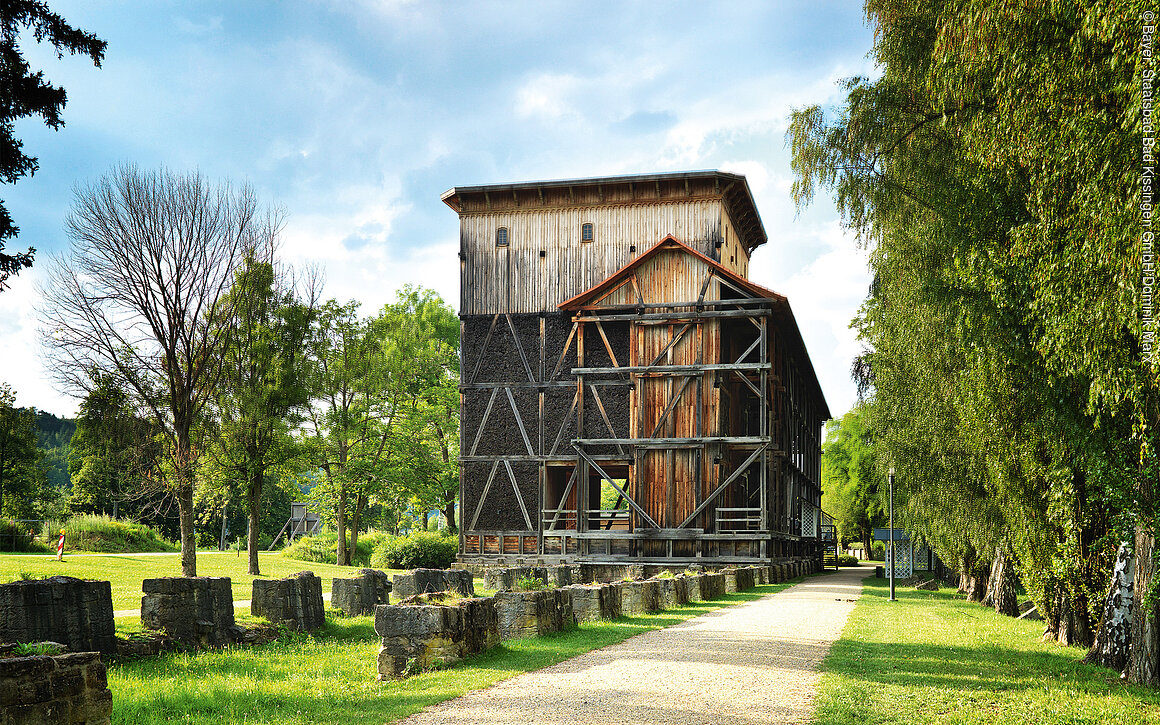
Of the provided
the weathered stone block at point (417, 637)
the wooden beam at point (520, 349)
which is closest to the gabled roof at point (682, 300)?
the wooden beam at point (520, 349)

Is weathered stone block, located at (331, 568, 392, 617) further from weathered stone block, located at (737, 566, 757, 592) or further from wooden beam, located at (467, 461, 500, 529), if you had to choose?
wooden beam, located at (467, 461, 500, 529)

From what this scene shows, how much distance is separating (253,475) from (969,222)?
26.3 metres

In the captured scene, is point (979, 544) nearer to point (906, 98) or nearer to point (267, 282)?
point (906, 98)

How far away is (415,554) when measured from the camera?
37.1 meters

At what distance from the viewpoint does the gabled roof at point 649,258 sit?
33031mm

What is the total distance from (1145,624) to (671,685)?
586 centimetres

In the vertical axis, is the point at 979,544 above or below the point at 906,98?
below

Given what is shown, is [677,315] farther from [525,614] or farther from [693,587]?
[525,614]

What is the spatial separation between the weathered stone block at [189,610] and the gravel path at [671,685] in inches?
238

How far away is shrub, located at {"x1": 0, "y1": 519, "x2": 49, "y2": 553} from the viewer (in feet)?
113

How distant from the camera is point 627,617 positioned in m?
17.6

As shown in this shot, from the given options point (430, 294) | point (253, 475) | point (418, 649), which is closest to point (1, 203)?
point (418, 649)

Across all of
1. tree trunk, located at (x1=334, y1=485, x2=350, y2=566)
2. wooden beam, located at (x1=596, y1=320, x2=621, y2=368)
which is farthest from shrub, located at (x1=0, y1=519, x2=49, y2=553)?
wooden beam, located at (x1=596, y1=320, x2=621, y2=368)

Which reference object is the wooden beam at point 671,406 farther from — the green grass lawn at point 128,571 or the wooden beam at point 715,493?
the green grass lawn at point 128,571
